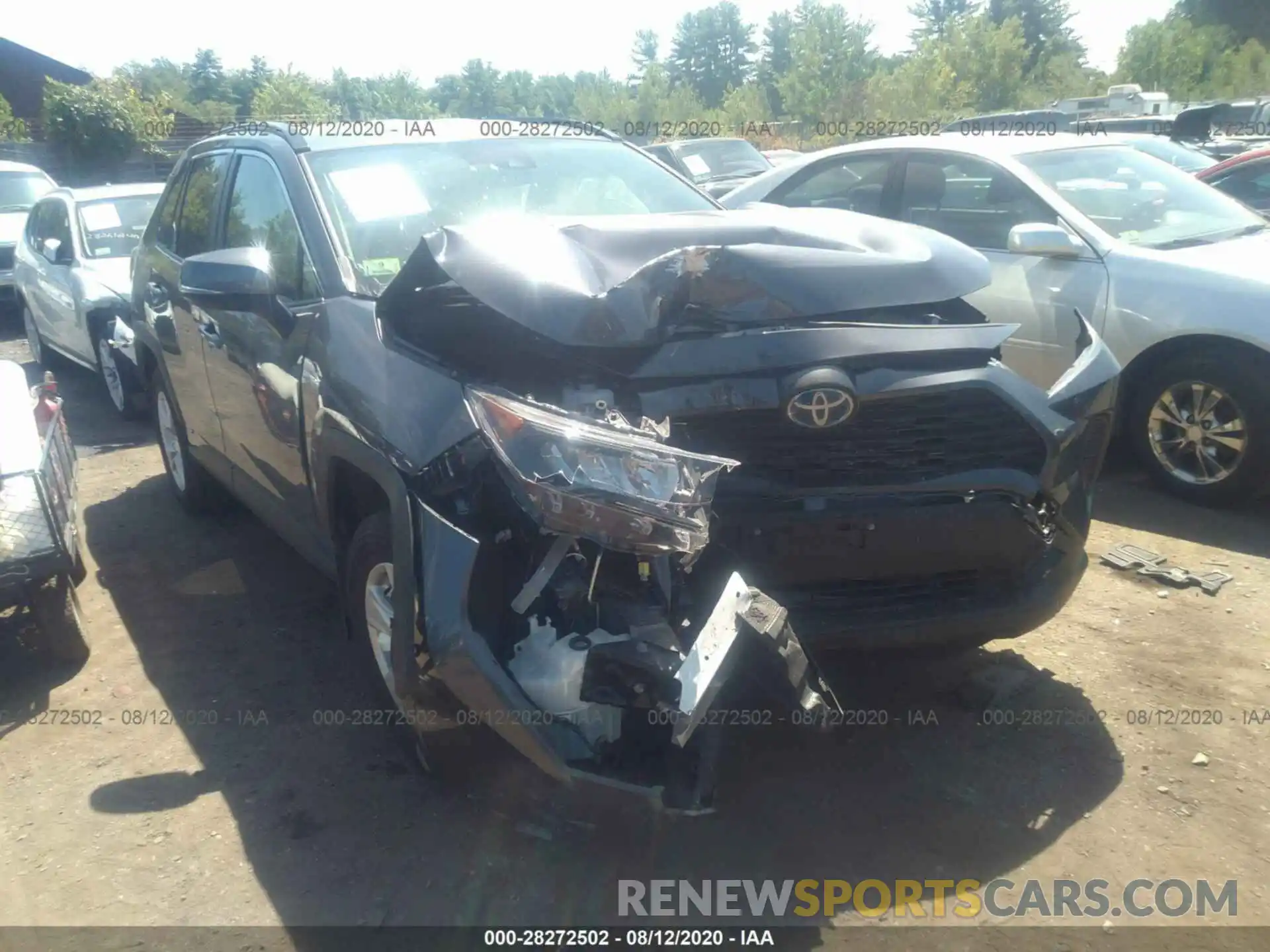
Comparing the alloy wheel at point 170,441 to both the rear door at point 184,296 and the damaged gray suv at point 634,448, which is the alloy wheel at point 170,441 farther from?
the damaged gray suv at point 634,448

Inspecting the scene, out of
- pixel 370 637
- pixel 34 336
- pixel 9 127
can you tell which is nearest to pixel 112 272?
pixel 34 336

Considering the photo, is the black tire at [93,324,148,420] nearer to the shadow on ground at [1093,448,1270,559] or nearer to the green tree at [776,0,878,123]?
the shadow on ground at [1093,448,1270,559]

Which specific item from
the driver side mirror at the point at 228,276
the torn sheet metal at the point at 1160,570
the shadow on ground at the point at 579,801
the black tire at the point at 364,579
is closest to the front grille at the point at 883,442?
the shadow on ground at the point at 579,801

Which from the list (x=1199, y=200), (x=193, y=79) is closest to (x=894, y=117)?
(x=1199, y=200)

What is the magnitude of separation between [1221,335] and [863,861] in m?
3.48

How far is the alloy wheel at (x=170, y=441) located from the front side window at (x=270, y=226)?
151 cm

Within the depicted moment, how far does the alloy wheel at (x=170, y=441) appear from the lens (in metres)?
5.50

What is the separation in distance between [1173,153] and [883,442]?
18.0ft

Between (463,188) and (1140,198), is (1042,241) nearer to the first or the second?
(1140,198)

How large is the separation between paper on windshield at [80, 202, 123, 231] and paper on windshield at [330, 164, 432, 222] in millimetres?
5949

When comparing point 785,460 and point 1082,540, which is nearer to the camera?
point 785,460

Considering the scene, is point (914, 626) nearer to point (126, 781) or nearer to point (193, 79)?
point (126, 781)

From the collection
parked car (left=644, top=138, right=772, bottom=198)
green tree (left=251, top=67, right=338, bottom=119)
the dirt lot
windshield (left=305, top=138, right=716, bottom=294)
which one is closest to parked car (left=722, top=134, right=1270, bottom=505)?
the dirt lot

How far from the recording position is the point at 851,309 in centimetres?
296
